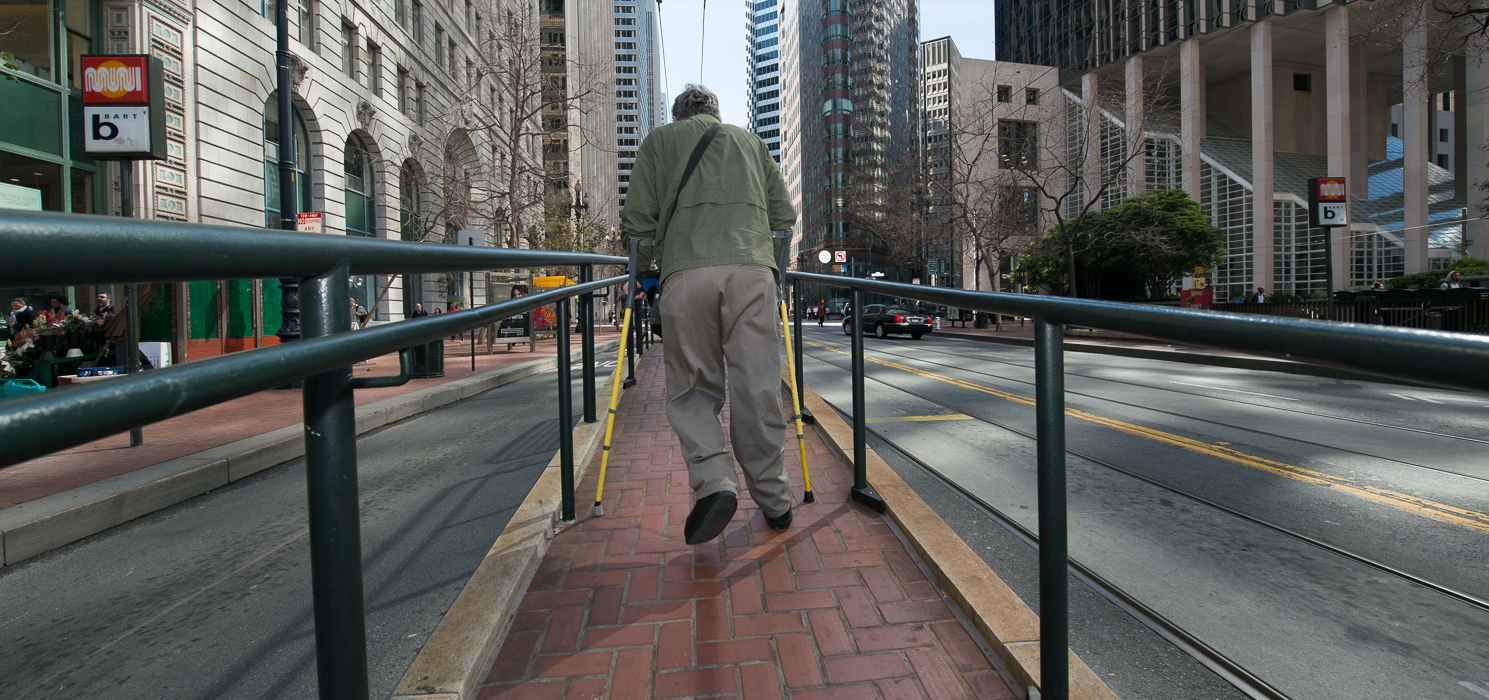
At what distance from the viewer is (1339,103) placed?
3419 centimetres

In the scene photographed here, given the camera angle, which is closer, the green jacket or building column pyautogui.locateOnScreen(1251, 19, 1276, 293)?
the green jacket

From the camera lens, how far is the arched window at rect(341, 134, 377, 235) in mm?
23000

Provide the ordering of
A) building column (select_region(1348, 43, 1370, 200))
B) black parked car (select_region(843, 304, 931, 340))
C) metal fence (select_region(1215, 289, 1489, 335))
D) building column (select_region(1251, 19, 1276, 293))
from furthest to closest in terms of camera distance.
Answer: building column (select_region(1348, 43, 1370, 200)) < building column (select_region(1251, 19, 1276, 293)) < black parked car (select_region(843, 304, 931, 340)) < metal fence (select_region(1215, 289, 1489, 335))

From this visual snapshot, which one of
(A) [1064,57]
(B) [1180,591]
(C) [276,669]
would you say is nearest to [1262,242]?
(A) [1064,57]

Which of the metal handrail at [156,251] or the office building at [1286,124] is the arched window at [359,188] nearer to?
the metal handrail at [156,251]

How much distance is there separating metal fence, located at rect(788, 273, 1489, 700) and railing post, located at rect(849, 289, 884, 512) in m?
0.83

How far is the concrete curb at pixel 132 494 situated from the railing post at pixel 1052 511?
3.99 m

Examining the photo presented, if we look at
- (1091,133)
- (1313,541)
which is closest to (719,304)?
(1313,541)

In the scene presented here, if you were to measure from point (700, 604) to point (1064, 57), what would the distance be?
54976 millimetres

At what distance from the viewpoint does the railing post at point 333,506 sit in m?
1.33

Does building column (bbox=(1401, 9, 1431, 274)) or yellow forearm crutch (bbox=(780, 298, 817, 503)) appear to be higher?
building column (bbox=(1401, 9, 1431, 274))

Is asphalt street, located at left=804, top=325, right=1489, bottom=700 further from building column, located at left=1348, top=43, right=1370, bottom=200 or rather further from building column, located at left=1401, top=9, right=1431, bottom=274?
building column, located at left=1348, top=43, right=1370, bottom=200

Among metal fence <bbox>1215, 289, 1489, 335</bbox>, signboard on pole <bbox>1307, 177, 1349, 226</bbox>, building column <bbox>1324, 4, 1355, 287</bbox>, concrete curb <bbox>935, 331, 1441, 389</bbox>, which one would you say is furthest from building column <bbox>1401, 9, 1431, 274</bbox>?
concrete curb <bbox>935, 331, 1441, 389</bbox>

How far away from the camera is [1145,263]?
31375 millimetres
